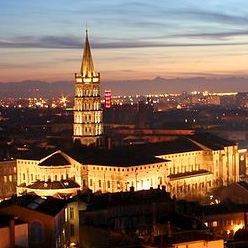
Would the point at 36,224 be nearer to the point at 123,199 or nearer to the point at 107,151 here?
the point at 123,199

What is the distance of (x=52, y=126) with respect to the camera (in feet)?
480

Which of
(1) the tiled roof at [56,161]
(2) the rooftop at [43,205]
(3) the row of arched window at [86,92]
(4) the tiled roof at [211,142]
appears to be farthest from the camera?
(3) the row of arched window at [86,92]

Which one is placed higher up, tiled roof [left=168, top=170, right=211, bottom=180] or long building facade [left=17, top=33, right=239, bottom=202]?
long building facade [left=17, top=33, right=239, bottom=202]

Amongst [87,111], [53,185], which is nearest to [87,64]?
[87,111]

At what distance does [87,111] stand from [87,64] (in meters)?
4.82

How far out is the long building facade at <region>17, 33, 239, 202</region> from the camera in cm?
6116

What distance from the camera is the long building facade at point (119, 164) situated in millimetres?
61156

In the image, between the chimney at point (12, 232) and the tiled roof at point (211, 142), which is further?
the tiled roof at point (211, 142)

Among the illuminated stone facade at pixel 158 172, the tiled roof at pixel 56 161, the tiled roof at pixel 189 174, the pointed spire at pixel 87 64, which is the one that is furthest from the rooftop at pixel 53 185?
the pointed spire at pixel 87 64

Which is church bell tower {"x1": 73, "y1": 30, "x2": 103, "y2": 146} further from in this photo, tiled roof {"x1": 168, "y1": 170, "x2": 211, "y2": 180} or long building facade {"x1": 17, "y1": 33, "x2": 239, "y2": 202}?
tiled roof {"x1": 168, "y1": 170, "x2": 211, "y2": 180}

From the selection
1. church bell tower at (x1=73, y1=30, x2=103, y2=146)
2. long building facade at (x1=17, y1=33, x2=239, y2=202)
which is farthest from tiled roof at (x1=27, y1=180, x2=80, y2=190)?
church bell tower at (x1=73, y1=30, x2=103, y2=146)

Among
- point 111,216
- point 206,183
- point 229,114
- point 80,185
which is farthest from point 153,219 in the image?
point 229,114

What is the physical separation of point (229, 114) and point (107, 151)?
129m

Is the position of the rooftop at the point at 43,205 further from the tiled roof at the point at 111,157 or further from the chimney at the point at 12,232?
the tiled roof at the point at 111,157
